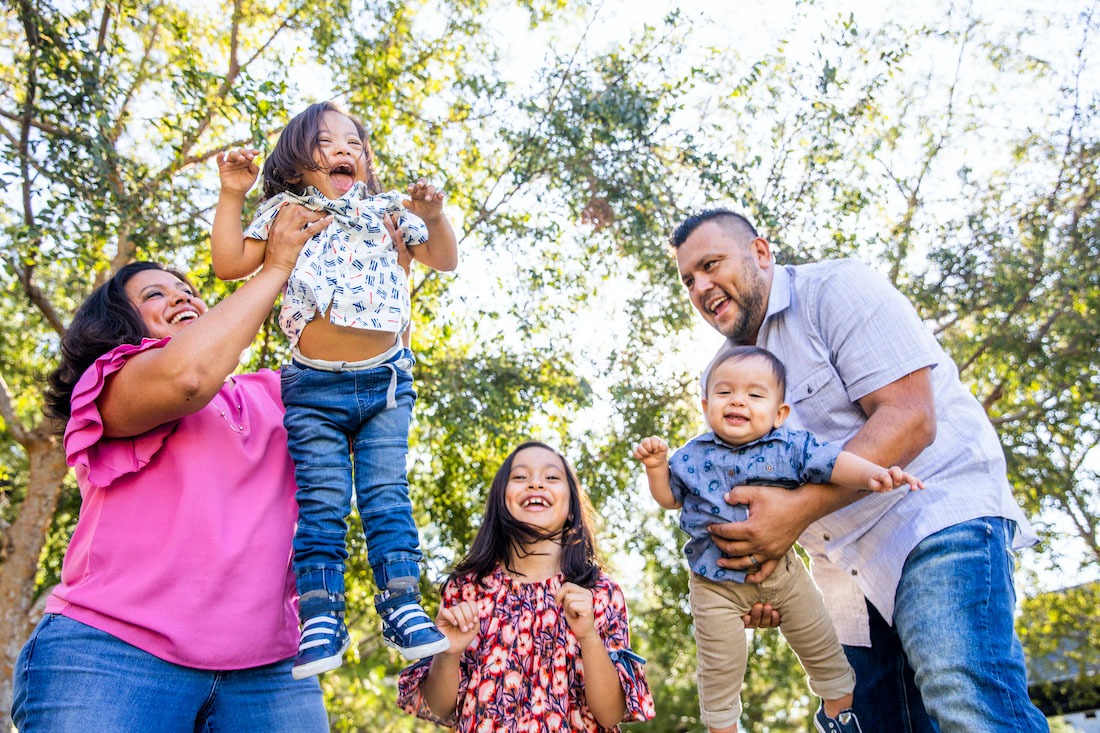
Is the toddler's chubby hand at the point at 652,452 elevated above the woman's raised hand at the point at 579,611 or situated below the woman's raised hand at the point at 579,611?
above

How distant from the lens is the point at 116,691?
1.74 meters

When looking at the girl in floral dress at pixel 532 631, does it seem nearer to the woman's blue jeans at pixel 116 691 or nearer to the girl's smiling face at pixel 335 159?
the woman's blue jeans at pixel 116 691

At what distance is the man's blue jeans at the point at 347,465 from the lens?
213 cm

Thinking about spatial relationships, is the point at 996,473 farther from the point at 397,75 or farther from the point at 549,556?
the point at 397,75

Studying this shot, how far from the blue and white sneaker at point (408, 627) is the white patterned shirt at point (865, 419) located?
124 centimetres

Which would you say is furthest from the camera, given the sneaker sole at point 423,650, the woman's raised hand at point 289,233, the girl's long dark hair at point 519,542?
the girl's long dark hair at point 519,542

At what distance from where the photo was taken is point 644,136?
22.2 ft

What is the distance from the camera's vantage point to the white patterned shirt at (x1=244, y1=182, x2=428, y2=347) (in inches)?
89.4

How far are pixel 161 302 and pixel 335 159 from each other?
2.16ft

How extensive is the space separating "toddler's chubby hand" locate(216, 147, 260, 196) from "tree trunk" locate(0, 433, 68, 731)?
225 inches

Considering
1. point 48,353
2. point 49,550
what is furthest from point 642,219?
point 49,550

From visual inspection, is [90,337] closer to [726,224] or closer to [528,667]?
[528,667]

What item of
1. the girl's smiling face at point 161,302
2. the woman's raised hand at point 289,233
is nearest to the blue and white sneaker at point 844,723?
the woman's raised hand at point 289,233

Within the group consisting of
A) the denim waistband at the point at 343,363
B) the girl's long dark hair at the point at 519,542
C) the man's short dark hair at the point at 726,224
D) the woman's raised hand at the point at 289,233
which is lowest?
the girl's long dark hair at the point at 519,542
